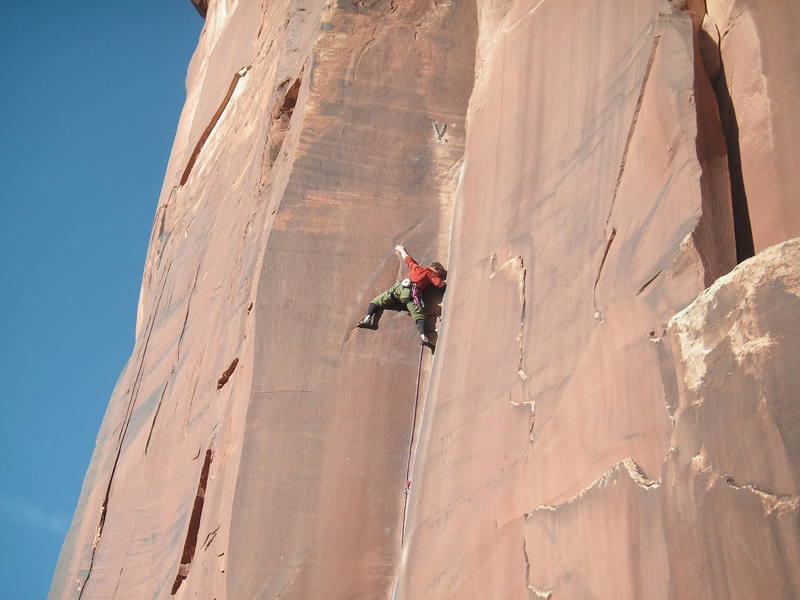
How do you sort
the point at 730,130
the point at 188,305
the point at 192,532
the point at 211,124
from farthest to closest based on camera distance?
1. the point at 211,124
2. the point at 188,305
3. the point at 192,532
4. the point at 730,130

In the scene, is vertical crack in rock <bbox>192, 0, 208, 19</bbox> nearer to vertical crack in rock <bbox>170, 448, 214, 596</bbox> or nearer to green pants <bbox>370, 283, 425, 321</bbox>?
green pants <bbox>370, 283, 425, 321</bbox>

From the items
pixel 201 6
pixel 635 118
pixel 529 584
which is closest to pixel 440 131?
pixel 635 118

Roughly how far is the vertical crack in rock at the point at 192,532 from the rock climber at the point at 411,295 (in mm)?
1762

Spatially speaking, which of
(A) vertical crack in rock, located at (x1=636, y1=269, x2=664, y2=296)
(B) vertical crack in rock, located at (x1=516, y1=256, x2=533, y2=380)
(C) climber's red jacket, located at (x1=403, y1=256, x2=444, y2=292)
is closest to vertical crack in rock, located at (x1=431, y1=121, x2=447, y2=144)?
(C) climber's red jacket, located at (x1=403, y1=256, x2=444, y2=292)

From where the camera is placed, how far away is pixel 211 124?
43.0 ft

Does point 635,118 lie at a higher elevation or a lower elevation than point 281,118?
lower

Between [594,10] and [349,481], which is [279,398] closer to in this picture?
[349,481]

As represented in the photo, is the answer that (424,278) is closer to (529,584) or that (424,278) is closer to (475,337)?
(475,337)

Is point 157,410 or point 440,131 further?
point 157,410

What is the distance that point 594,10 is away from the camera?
7.70 metres

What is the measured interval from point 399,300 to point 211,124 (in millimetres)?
5515

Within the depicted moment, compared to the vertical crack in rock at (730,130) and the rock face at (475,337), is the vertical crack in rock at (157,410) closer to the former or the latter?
the rock face at (475,337)

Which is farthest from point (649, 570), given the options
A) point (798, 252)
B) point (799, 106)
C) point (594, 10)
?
point (594, 10)

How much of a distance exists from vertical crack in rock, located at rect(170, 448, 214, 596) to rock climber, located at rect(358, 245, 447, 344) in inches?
69.4
